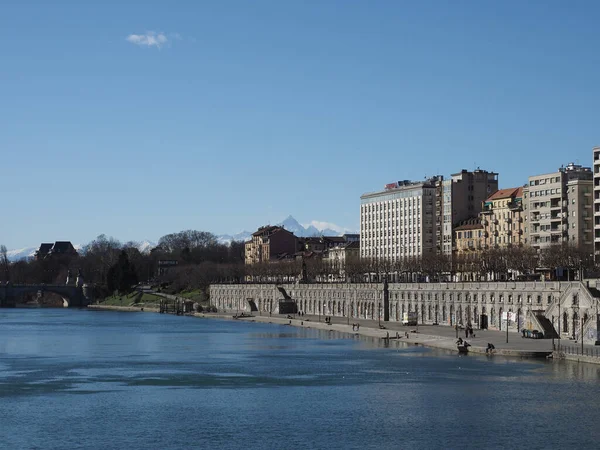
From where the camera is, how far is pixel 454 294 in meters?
144

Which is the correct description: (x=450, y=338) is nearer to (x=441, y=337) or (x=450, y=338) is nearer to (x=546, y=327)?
(x=441, y=337)

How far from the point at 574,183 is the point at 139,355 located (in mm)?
84736

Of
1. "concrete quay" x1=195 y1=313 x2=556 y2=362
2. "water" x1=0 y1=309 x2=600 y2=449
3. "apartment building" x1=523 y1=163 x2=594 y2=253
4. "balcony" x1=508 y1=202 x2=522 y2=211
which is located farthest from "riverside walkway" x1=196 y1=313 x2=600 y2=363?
"balcony" x1=508 y1=202 x2=522 y2=211

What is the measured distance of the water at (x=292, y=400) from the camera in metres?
63.9

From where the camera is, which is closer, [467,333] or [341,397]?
[341,397]

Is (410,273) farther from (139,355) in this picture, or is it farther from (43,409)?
(43,409)

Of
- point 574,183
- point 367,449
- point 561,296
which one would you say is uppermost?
point 574,183

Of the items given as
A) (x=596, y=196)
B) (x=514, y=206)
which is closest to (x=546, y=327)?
(x=596, y=196)

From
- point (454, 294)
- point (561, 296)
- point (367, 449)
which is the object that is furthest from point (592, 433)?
point (454, 294)

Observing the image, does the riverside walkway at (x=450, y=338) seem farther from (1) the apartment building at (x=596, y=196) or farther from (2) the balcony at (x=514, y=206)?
(2) the balcony at (x=514, y=206)

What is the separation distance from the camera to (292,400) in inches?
3076

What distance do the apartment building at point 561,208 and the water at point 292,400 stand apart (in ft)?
214

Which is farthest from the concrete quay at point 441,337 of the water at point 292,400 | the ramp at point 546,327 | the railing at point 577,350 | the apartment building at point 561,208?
the apartment building at point 561,208

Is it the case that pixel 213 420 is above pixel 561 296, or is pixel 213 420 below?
below
